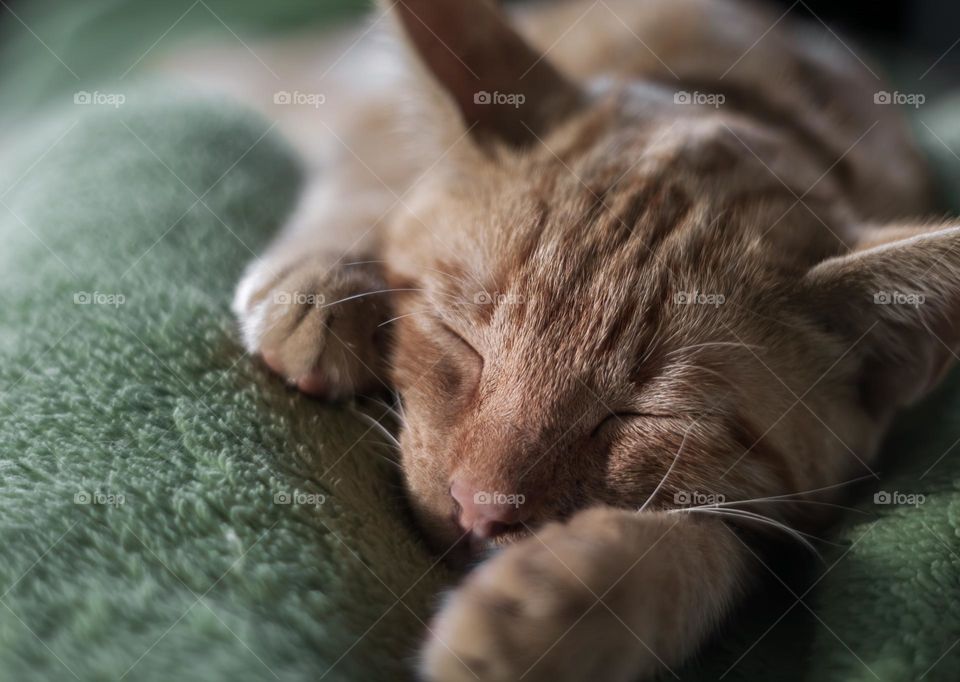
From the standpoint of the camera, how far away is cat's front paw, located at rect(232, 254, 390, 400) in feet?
4.30

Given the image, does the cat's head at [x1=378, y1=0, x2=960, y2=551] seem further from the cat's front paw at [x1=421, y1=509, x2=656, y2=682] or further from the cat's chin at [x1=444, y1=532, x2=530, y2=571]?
the cat's front paw at [x1=421, y1=509, x2=656, y2=682]

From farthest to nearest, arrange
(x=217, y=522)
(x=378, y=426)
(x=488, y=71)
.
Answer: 1. (x=488, y=71)
2. (x=378, y=426)
3. (x=217, y=522)

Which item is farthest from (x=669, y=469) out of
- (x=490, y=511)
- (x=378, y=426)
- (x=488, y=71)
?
(x=488, y=71)

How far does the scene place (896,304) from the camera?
1280mm

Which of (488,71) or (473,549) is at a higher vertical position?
(488,71)

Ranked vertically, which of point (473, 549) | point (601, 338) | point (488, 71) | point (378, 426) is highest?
point (488, 71)

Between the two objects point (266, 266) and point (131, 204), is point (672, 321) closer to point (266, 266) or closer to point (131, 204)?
point (266, 266)

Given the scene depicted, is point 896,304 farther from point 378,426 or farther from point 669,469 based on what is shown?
point 378,426

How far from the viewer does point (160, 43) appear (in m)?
3.10

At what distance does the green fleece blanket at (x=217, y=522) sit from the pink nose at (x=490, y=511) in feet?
0.34

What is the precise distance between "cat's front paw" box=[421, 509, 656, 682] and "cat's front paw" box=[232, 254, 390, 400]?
1.53ft

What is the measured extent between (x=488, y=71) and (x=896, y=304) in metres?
0.84

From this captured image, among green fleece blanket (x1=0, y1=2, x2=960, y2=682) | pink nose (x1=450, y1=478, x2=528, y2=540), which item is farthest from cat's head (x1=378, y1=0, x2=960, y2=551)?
green fleece blanket (x1=0, y1=2, x2=960, y2=682)

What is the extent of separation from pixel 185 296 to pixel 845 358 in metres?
1.13
